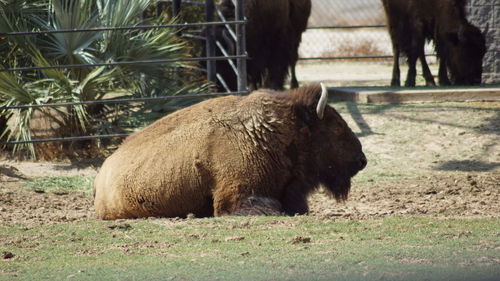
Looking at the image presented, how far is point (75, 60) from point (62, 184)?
218cm

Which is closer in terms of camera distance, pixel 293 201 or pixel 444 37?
pixel 293 201

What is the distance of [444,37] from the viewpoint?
15.1 metres

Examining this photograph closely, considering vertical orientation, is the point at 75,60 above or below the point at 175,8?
below

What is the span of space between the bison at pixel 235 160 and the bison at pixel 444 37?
7.72 metres

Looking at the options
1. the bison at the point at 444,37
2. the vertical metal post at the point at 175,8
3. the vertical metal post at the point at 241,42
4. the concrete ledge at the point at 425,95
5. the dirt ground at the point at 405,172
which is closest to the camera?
the dirt ground at the point at 405,172

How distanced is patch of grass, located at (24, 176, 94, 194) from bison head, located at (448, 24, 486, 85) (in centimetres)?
714

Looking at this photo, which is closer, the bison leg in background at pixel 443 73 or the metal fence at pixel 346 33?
the bison leg in background at pixel 443 73

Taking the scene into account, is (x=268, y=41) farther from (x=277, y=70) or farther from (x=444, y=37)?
(x=444, y=37)

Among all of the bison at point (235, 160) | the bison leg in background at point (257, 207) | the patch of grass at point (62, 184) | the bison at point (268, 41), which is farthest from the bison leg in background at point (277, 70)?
the bison leg in background at point (257, 207)

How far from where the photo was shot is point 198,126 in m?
7.63

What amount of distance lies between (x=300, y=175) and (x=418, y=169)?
329 cm

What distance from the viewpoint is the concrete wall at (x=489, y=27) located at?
16.8 m

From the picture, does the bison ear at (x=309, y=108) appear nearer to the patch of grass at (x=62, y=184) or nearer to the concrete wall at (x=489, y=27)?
the patch of grass at (x=62, y=184)

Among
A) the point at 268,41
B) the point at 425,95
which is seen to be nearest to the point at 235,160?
the point at 425,95
